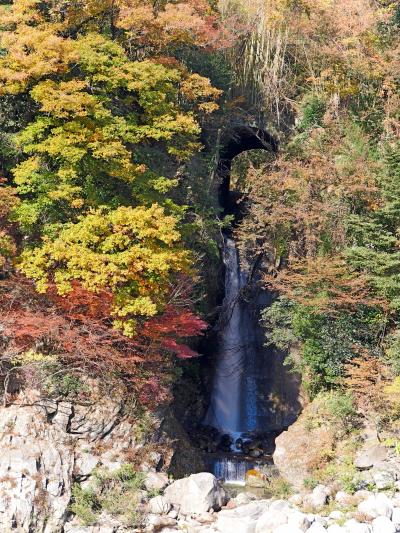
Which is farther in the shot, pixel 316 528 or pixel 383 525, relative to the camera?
pixel 316 528

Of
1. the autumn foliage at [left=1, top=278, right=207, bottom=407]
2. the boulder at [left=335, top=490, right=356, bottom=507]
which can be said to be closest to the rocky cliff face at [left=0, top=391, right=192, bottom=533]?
the autumn foliage at [left=1, top=278, right=207, bottom=407]

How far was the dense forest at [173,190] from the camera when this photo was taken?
1795cm

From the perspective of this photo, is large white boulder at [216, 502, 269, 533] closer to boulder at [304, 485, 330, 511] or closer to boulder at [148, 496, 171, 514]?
boulder at [304, 485, 330, 511]

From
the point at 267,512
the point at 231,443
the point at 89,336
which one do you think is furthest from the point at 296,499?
the point at 231,443

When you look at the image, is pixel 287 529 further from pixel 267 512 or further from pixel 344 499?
pixel 344 499

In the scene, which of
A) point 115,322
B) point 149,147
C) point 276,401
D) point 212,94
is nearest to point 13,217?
point 115,322

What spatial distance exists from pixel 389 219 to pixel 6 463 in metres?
13.7

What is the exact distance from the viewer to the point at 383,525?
1527cm

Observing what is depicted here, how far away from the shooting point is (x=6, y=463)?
1683 centimetres

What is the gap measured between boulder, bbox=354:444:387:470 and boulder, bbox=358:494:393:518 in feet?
5.21

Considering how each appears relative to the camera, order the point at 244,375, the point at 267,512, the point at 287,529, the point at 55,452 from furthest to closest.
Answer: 1. the point at 244,375
2. the point at 55,452
3. the point at 267,512
4. the point at 287,529

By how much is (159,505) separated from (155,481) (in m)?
0.96

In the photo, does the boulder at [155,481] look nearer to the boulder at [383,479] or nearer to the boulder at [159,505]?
the boulder at [159,505]

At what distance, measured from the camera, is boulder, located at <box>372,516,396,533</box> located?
49.6 feet
